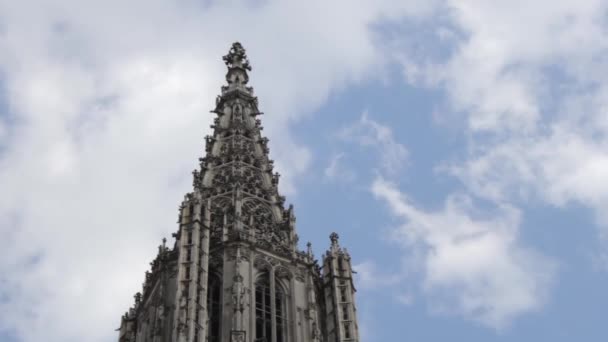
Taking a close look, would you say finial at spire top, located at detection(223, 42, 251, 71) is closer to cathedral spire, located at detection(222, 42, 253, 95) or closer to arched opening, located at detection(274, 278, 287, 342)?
cathedral spire, located at detection(222, 42, 253, 95)

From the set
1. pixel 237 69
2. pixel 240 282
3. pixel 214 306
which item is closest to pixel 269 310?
pixel 240 282

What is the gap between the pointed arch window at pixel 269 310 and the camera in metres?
58.2

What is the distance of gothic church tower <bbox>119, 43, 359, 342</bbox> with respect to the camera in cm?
5678

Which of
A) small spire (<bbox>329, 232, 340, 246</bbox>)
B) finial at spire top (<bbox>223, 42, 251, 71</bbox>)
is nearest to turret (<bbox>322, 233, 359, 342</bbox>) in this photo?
small spire (<bbox>329, 232, 340, 246</bbox>)

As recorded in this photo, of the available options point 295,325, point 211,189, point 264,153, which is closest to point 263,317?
point 295,325

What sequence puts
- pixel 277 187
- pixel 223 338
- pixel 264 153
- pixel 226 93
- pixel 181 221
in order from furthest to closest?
pixel 226 93 < pixel 264 153 < pixel 277 187 < pixel 181 221 < pixel 223 338

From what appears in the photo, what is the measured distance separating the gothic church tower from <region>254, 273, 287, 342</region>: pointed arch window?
0.19ft

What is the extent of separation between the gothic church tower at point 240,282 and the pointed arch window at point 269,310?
6cm

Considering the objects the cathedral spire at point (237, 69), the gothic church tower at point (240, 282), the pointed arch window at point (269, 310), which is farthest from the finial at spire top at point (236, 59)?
the pointed arch window at point (269, 310)

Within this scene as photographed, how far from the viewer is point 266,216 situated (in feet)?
227

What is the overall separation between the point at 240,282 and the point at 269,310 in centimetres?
258

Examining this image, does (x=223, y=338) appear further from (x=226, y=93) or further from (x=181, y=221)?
(x=226, y=93)

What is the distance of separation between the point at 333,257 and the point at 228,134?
19.3 metres

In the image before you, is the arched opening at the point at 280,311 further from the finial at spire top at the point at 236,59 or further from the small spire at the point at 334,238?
the finial at spire top at the point at 236,59
